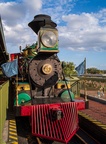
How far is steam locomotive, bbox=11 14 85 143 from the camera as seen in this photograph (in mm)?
6133

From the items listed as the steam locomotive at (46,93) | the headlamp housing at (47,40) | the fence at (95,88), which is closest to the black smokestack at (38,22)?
the steam locomotive at (46,93)

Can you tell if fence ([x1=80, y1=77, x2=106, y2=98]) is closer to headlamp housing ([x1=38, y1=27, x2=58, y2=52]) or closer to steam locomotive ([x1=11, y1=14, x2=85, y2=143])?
steam locomotive ([x1=11, y1=14, x2=85, y2=143])

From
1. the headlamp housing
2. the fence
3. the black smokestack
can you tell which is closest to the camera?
the headlamp housing

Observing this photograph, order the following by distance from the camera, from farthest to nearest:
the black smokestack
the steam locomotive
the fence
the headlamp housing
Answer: the fence < the black smokestack < the headlamp housing < the steam locomotive

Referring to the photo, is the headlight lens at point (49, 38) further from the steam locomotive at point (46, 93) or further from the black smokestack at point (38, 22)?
the black smokestack at point (38, 22)

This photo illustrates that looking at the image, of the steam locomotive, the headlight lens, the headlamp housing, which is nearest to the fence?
the steam locomotive

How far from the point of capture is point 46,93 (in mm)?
7898

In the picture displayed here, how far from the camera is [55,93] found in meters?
8.08

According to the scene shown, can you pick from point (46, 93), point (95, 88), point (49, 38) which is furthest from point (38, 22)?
point (95, 88)

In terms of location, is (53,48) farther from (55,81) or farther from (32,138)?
(32,138)

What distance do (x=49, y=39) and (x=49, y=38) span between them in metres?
0.04

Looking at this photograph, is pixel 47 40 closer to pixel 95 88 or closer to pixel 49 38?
pixel 49 38

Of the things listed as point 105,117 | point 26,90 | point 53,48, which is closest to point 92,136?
point 105,117

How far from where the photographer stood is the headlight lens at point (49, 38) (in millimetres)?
7242
